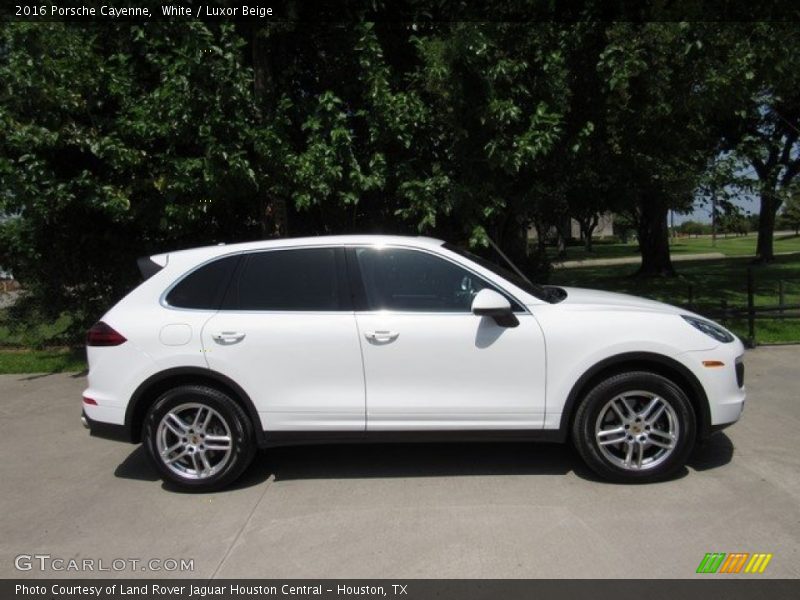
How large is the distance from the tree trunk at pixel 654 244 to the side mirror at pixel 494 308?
704 inches

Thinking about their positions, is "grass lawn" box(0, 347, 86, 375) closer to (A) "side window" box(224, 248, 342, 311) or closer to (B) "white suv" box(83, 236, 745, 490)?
(B) "white suv" box(83, 236, 745, 490)

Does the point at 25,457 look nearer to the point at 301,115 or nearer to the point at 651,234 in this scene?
the point at 301,115

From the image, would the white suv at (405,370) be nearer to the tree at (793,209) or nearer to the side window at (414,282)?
the side window at (414,282)

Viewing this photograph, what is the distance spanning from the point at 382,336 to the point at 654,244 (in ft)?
62.1

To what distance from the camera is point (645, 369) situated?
4.63 meters

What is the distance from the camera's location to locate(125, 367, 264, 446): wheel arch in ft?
15.2

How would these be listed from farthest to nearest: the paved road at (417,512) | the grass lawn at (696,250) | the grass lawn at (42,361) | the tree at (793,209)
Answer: the grass lawn at (696,250) < the tree at (793,209) < the grass lawn at (42,361) < the paved road at (417,512)

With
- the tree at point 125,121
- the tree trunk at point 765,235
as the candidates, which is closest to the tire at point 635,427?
the tree at point 125,121

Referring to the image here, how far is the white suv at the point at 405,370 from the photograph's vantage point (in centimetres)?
454

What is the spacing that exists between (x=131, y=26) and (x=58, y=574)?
598 cm

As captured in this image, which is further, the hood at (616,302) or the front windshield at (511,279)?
the front windshield at (511,279)
